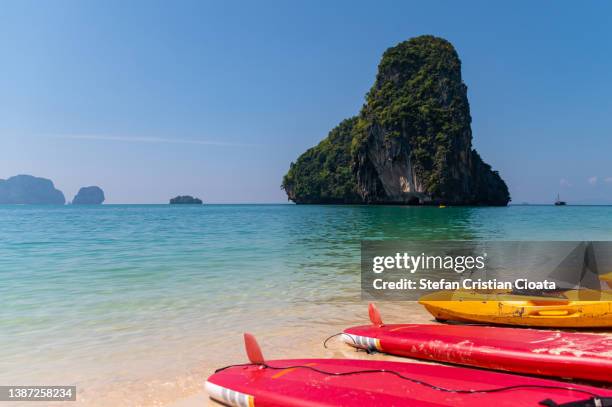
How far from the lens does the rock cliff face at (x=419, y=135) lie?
78.2 m

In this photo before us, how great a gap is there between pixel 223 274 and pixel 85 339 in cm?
534

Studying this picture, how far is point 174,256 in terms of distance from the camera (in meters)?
14.9

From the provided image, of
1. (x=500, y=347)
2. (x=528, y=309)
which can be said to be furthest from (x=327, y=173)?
(x=500, y=347)

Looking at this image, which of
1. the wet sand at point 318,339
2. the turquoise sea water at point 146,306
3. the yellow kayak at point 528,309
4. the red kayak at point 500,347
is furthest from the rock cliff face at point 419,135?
the red kayak at point 500,347

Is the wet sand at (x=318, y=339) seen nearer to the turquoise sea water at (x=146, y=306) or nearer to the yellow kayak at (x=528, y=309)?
the turquoise sea water at (x=146, y=306)

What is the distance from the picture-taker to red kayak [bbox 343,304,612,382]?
13.0 ft

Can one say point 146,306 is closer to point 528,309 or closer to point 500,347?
point 500,347

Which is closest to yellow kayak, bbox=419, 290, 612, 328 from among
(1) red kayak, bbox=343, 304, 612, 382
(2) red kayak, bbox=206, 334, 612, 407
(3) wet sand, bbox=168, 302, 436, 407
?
(3) wet sand, bbox=168, 302, 436, 407

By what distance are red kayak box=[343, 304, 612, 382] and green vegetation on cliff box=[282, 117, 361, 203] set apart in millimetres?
100238

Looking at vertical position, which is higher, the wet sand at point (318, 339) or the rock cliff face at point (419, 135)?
the rock cliff face at point (419, 135)

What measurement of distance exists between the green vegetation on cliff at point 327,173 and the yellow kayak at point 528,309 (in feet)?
324

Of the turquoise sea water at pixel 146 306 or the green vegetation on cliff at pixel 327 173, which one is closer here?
the turquoise sea water at pixel 146 306

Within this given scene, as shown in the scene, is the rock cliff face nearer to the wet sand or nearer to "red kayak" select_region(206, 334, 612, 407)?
the wet sand

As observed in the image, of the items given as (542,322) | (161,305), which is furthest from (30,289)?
(542,322)
